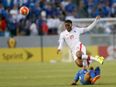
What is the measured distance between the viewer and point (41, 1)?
36.6 meters

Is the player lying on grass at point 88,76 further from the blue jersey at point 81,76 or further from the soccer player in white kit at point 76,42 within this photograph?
the soccer player in white kit at point 76,42

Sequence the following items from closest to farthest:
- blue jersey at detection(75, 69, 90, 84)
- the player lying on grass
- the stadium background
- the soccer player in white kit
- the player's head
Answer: the player lying on grass
blue jersey at detection(75, 69, 90, 84)
the player's head
the soccer player in white kit
the stadium background

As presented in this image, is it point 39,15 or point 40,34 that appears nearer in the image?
point 39,15

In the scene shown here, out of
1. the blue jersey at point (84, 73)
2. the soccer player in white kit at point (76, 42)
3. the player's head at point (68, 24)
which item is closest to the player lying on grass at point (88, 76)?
the blue jersey at point (84, 73)

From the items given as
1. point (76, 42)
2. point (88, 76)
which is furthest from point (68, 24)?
point (88, 76)

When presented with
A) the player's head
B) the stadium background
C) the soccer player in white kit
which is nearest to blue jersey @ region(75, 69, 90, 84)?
the soccer player in white kit

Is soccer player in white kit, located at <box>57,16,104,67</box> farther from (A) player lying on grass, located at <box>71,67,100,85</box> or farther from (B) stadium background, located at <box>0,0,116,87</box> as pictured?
(B) stadium background, located at <box>0,0,116,87</box>

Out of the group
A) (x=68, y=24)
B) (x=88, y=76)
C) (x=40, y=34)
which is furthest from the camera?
(x=40, y=34)

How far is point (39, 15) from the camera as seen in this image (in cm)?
3566

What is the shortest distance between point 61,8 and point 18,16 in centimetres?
310

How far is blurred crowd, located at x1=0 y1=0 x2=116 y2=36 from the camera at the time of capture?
3528cm

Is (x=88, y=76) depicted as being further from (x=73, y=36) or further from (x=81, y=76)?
(x=73, y=36)

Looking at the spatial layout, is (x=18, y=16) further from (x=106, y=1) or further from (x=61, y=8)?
(x=106, y=1)

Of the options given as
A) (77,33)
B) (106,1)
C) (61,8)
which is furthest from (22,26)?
(77,33)
